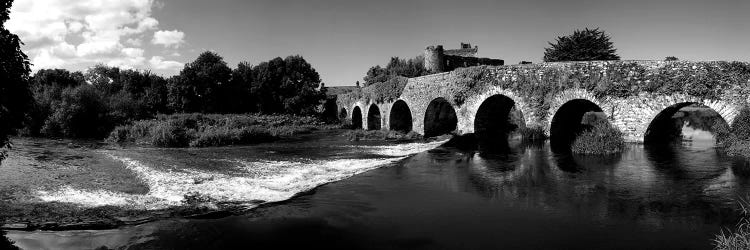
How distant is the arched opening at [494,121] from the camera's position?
75.1ft

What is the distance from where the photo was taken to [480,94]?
74.1ft

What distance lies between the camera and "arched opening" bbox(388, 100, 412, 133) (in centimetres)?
3185

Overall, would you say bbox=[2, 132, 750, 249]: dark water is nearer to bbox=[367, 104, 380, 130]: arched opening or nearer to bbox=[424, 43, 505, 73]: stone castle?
bbox=[367, 104, 380, 130]: arched opening

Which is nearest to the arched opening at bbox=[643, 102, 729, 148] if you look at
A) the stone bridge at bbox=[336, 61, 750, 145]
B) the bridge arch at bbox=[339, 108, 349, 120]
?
the stone bridge at bbox=[336, 61, 750, 145]

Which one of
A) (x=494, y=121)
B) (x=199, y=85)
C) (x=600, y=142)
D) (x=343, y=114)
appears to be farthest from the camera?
(x=343, y=114)

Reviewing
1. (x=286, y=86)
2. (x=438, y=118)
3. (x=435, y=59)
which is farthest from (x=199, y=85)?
(x=438, y=118)

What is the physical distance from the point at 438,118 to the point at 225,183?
59.6 ft

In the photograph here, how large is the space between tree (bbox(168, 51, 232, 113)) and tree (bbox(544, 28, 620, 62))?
3270 centimetres

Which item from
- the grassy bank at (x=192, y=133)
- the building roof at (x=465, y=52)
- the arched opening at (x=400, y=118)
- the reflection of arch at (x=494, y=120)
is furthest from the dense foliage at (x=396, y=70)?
the reflection of arch at (x=494, y=120)

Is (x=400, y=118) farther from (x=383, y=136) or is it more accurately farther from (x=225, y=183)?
(x=225, y=183)

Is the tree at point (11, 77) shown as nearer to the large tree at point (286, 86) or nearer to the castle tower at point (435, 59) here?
the large tree at point (286, 86)

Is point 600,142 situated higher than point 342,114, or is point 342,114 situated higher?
point 342,114

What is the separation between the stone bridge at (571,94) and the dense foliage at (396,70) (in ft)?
58.6

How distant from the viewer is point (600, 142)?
16.2 m
